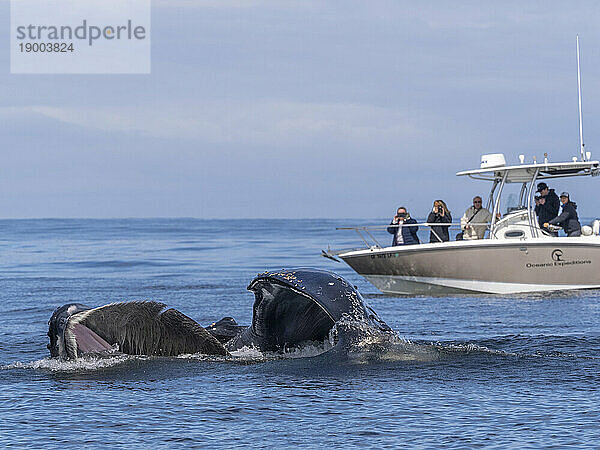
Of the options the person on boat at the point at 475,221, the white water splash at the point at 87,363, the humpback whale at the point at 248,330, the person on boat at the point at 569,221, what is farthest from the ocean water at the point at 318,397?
the person on boat at the point at 475,221

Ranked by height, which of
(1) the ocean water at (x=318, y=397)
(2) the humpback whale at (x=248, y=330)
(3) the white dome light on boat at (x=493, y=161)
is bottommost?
(1) the ocean water at (x=318, y=397)

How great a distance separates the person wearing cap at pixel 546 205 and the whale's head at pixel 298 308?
13.0 m

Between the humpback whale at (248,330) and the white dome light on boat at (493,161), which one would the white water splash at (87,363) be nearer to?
the humpback whale at (248,330)

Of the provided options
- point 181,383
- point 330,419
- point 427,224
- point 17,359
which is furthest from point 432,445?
point 427,224

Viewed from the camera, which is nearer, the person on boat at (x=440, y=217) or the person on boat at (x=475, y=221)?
the person on boat at (x=475, y=221)

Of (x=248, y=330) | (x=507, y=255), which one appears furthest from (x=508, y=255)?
(x=248, y=330)

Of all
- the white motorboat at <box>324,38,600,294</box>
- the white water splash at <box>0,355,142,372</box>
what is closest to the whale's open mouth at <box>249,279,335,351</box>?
the white water splash at <box>0,355,142,372</box>

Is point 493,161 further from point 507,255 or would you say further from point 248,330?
point 248,330

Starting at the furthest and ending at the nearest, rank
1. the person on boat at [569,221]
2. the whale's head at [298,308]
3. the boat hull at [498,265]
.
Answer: the person on boat at [569,221] < the boat hull at [498,265] < the whale's head at [298,308]

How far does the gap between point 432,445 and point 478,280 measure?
1456 centimetres

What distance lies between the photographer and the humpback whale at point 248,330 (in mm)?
7418

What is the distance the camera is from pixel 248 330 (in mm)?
8180

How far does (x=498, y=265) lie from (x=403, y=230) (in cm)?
242

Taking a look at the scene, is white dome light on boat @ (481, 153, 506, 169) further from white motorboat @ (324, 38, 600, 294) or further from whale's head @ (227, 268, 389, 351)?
whale's head @ (227, 268, 389, 351)
